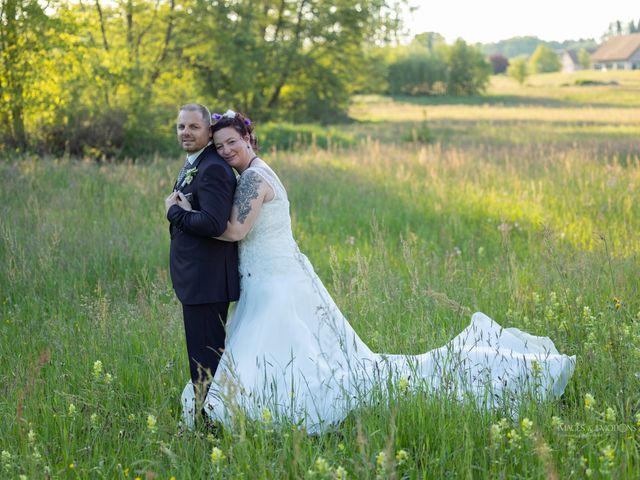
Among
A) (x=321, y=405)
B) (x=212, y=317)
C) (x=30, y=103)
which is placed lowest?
(x=321, y=405)

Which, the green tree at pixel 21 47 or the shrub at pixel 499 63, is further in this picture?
the shrub at pixel 499 63

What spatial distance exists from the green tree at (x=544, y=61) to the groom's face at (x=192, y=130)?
144374 millimetres

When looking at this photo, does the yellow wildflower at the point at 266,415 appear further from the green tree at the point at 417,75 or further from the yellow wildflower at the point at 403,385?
the green tree at the point at 417,75

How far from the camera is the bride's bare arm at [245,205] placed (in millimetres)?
4113

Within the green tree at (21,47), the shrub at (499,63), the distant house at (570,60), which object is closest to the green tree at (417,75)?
the green tree at (21,47)

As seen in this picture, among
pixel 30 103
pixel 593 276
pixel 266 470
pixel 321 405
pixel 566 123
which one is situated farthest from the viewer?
pixel 566 123

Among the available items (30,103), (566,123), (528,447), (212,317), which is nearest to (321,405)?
(212,317)

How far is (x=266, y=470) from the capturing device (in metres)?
3.14

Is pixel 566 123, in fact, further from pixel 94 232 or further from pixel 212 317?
pixel 212 317

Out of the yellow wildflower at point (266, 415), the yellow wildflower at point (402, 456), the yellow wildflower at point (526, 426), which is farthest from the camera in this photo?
the yellow wildflower at point (266, 415)

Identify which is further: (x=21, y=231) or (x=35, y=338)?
(x=21, y=231)

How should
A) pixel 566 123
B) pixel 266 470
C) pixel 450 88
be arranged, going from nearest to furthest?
pixel 266 470 → pixel 566 123 → pixel 450 88

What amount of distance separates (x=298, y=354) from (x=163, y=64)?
76.0 ft

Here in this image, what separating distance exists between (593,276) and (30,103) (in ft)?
41.2
